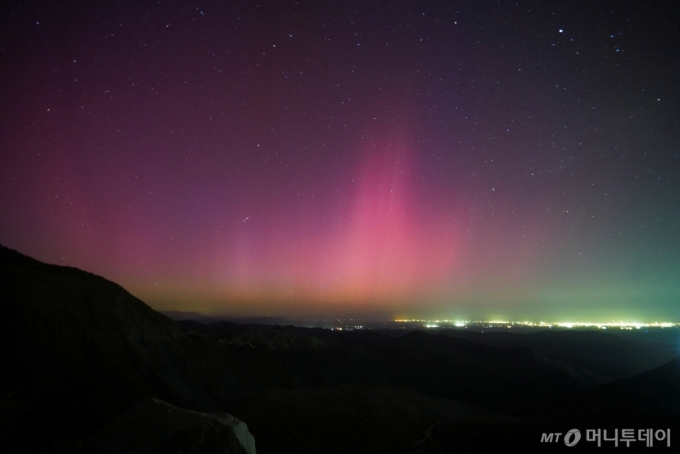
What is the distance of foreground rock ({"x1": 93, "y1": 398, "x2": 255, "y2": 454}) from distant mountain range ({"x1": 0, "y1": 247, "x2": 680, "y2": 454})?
0.03 m

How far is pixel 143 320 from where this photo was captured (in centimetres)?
2653

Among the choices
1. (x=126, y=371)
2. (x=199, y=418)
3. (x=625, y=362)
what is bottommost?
(x=625, y=362)

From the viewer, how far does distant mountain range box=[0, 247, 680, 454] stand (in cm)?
1022

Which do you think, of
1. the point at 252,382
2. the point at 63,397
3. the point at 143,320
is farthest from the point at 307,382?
the point at 63,397

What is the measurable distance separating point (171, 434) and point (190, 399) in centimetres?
1488

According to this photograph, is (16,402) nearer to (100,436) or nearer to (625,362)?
(100,436)

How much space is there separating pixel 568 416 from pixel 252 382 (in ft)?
81.9

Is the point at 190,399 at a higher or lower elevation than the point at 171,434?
lower

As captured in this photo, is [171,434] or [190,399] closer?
[171,434]

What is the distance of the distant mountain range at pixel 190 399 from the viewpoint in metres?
10.2

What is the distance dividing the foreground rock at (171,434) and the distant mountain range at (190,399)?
0.11ft

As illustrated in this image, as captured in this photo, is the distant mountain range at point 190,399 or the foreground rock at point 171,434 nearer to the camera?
the foreground rock at point 171,434

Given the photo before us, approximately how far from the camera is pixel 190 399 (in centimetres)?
2209

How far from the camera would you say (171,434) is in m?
9.23
